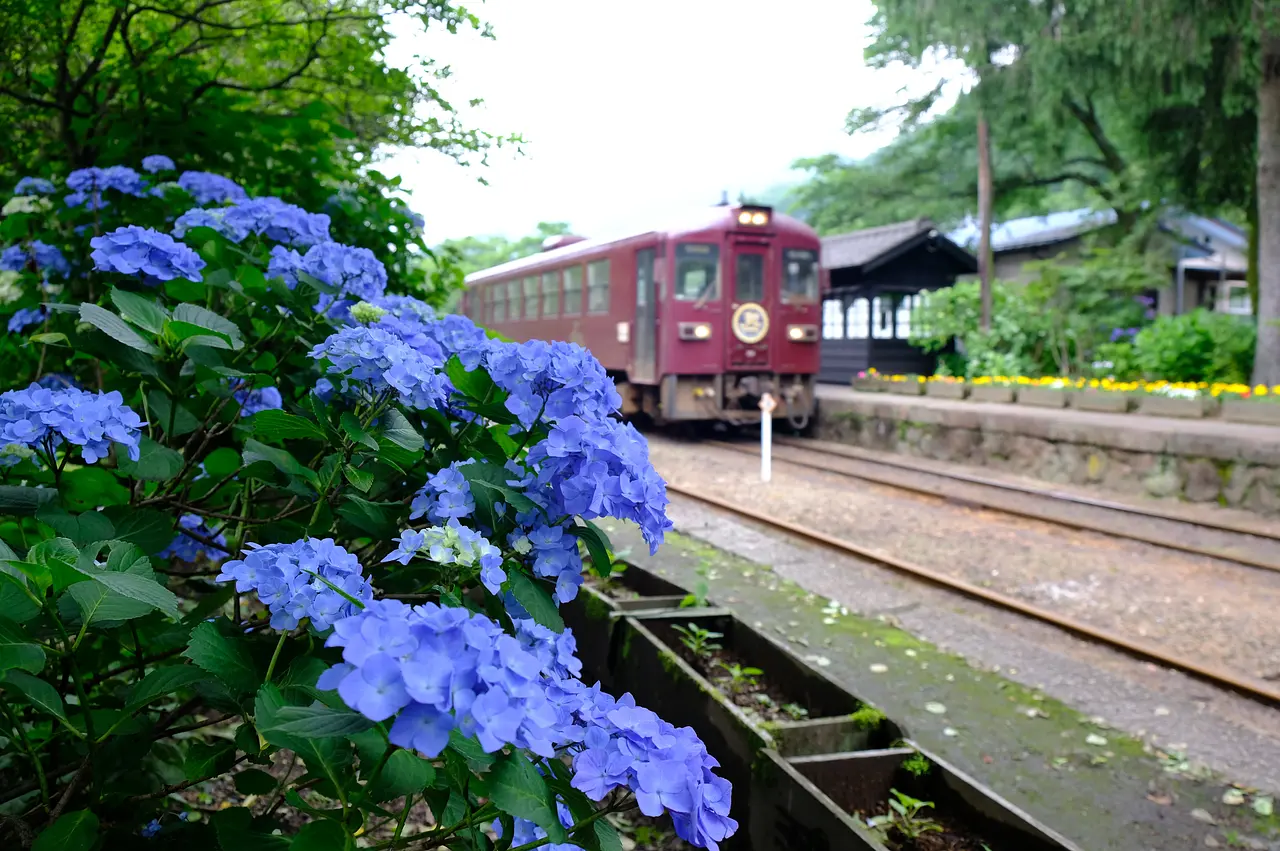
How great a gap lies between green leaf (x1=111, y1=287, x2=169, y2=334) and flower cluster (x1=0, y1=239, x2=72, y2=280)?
1181 millimetres

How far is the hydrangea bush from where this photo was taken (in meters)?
0.88

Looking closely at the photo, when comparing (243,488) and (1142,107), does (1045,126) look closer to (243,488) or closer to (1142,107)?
(1142,107)

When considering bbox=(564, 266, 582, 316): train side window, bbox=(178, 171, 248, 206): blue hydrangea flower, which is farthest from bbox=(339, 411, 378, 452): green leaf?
bbox=(564, 266, 582, 316): train side window

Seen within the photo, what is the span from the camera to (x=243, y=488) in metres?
1.77

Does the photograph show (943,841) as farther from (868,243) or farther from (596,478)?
(868,243)

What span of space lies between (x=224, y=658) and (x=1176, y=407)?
11.6 m

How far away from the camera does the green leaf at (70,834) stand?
112 cm

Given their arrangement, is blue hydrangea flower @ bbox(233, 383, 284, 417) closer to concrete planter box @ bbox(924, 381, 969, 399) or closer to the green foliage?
concrete planter box @ bbox(924, 381, 969, 399)

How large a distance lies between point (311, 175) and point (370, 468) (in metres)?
2.28

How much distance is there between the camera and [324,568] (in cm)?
102

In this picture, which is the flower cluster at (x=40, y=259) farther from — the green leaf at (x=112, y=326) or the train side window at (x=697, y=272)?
the train side window at (x=697, y=272)

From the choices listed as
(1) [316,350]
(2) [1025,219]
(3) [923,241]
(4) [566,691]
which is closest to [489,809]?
(4) [566,691]

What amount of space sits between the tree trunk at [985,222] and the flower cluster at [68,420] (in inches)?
620

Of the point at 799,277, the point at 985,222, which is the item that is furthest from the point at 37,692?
the point at 985,222
